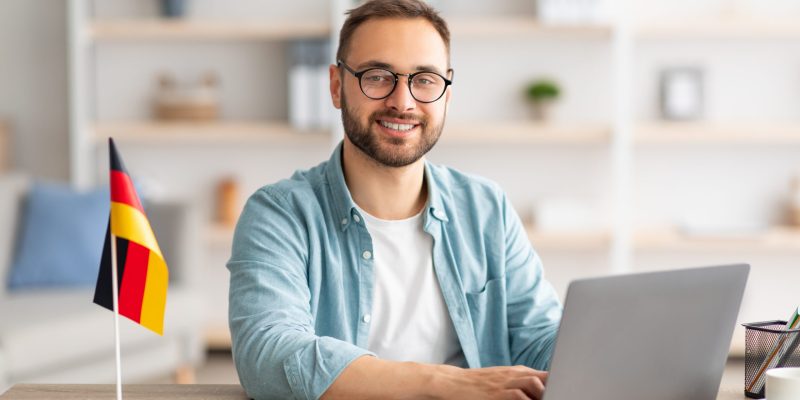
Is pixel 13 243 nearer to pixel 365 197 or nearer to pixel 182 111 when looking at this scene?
pixel 182 111

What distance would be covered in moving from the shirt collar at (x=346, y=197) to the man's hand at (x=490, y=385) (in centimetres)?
43

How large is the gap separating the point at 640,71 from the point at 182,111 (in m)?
1.96

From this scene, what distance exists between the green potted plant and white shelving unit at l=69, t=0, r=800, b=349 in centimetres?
7

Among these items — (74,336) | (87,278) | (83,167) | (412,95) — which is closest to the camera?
(412,95)

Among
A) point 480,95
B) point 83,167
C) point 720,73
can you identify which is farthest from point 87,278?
point 720,73

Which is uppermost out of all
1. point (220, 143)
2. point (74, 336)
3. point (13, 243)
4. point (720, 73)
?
point (720, 73)

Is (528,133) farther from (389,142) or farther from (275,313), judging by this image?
(275,313)

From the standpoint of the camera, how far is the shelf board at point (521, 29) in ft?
14.0

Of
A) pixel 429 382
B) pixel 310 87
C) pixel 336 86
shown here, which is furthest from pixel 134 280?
pixel 310 87

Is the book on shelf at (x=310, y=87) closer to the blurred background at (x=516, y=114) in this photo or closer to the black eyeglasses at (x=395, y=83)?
the blurred background at (x=516, y=114)

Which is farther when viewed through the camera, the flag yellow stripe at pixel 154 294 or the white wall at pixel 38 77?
the white wall at pixel 38 77

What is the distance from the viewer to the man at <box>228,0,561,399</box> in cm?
168

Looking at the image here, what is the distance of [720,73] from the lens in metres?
4.50

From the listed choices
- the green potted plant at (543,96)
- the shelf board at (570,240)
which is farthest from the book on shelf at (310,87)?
the shelf board at (570,240)
